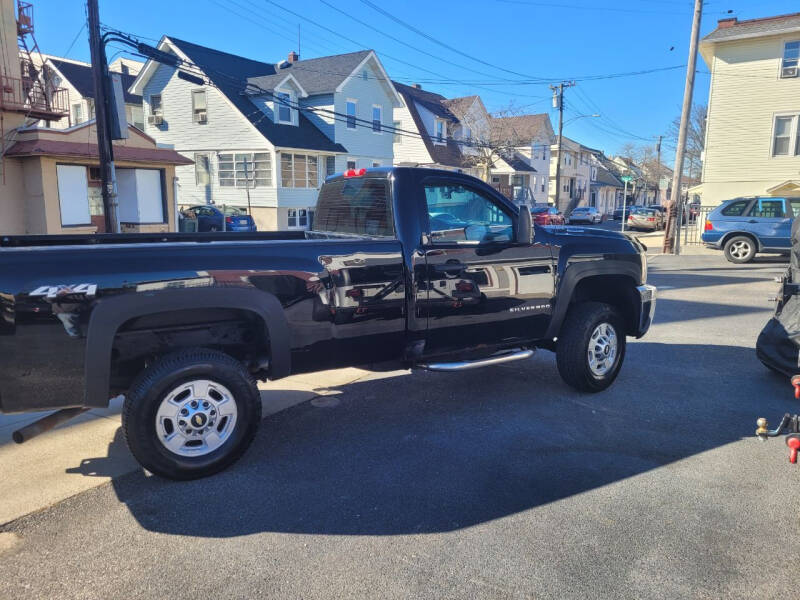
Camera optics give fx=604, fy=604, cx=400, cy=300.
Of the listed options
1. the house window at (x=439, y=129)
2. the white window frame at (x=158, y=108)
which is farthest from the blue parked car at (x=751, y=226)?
the white window frame at (x=158, y=108)

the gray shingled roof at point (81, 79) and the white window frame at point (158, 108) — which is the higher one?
the gray shingled roof at point (81, 79)

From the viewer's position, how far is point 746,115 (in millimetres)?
24297

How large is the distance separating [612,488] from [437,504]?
1130mm

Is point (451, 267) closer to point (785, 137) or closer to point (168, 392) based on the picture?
point (168, 392)

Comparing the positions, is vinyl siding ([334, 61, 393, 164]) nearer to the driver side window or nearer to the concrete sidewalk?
the driver side window

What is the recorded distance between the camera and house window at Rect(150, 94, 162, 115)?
32369 millimetres

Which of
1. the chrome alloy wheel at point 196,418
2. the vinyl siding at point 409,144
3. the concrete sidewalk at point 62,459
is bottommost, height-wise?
the concrete sidewalk at point 62,459

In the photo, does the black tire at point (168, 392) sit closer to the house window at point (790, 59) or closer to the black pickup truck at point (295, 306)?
the black pickup truck at point (295, 306)

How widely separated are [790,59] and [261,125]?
2275 centimetres

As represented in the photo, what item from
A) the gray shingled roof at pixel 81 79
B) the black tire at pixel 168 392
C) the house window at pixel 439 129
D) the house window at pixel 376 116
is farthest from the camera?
the house window at pixel 439 129

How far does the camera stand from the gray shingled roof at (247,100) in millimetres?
29281

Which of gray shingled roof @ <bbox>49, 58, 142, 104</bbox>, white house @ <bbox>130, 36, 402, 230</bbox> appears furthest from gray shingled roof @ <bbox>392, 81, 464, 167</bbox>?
gray shingled roof @ <bbox>49, 58, 142, 104</bbox>

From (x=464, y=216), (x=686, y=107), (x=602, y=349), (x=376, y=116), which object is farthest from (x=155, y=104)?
(x=602, y=349)

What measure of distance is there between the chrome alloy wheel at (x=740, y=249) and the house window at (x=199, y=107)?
2471 centimetres
